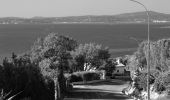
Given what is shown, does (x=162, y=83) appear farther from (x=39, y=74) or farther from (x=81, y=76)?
(x=81, y=76)

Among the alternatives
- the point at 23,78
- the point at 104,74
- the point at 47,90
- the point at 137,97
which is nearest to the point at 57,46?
the point at 47,90

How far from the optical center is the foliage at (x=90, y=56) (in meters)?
58.1

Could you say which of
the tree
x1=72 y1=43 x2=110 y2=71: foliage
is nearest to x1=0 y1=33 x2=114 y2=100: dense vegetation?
the tree

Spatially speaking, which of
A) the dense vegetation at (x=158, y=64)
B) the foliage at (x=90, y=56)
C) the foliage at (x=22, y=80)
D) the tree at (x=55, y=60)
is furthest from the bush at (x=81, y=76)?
the foliage at (x=22, y=80)

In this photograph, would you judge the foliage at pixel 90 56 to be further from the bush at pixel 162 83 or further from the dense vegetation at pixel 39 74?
the bush at pixel 162 83

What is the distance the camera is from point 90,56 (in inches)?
2293

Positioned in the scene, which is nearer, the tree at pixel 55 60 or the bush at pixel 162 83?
the tree at pixel 55 60

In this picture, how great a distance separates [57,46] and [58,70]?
228cm

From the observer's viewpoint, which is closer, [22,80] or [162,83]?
[22,80]

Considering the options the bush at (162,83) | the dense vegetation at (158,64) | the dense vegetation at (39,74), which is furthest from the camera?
the dense vegetation at (158,64)

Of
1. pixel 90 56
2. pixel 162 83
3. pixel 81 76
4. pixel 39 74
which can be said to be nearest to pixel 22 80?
pixel 39 74

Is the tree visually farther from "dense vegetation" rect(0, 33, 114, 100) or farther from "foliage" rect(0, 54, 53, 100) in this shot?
"foliage" rect(0, 54, 53, 100)

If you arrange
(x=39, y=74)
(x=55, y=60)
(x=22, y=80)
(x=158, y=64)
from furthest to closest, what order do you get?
(x=158, y=64) → (x=55, y=60) → (x=39, y=74) → (x=22, y=80)

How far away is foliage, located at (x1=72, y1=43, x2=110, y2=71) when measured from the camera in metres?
58.1
